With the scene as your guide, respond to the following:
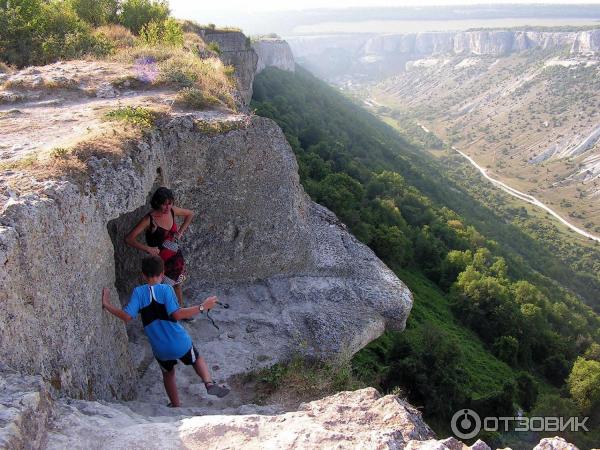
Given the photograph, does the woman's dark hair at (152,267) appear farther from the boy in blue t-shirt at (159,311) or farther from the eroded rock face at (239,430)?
the eroded rock face at (239,430)

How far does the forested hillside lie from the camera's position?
1530 centimetres

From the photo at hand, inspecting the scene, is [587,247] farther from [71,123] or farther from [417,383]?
[71,123]

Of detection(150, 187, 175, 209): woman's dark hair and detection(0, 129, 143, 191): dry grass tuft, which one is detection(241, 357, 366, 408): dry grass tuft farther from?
detection(0, 129, 143, 191): dry grass tuft

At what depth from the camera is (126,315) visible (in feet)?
17.7

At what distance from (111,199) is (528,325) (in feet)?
90.1

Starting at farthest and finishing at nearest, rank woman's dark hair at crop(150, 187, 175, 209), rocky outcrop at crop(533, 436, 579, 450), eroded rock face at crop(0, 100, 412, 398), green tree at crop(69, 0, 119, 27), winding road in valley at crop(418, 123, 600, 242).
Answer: winding road in valley at crop(418, 123, 600, 242) → green tree at crop(69, 0, 119, 27) → woman's dark hair at crop(150, 187, 175, 209) → eroded rock face at crop(0, 100, 412, 398) → rocky outcrop at crop(533, 436, 579, 450)

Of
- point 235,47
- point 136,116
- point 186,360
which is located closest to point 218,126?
point 136,116

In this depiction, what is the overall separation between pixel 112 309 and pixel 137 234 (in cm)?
131

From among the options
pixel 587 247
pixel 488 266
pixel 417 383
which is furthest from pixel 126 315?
pixel 587 247

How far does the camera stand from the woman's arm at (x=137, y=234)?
6562 mm

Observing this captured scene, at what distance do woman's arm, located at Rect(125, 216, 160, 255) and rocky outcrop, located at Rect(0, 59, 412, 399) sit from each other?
0.26 meters

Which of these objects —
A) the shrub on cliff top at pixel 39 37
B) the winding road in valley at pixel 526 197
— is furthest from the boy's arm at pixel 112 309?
the winding road in valley at pixel 526 197

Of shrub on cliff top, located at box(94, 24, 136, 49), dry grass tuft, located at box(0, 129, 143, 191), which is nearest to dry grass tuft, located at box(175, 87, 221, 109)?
dry grass tuft, located at box(0, 129, 143, 191)

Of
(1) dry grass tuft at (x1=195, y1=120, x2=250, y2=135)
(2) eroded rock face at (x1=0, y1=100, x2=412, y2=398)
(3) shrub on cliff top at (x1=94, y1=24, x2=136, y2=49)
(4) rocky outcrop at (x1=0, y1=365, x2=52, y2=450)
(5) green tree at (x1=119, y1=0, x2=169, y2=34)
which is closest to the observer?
(4) rocky outcrop at (x1=0, y1=365, x2=52, y2=450)
